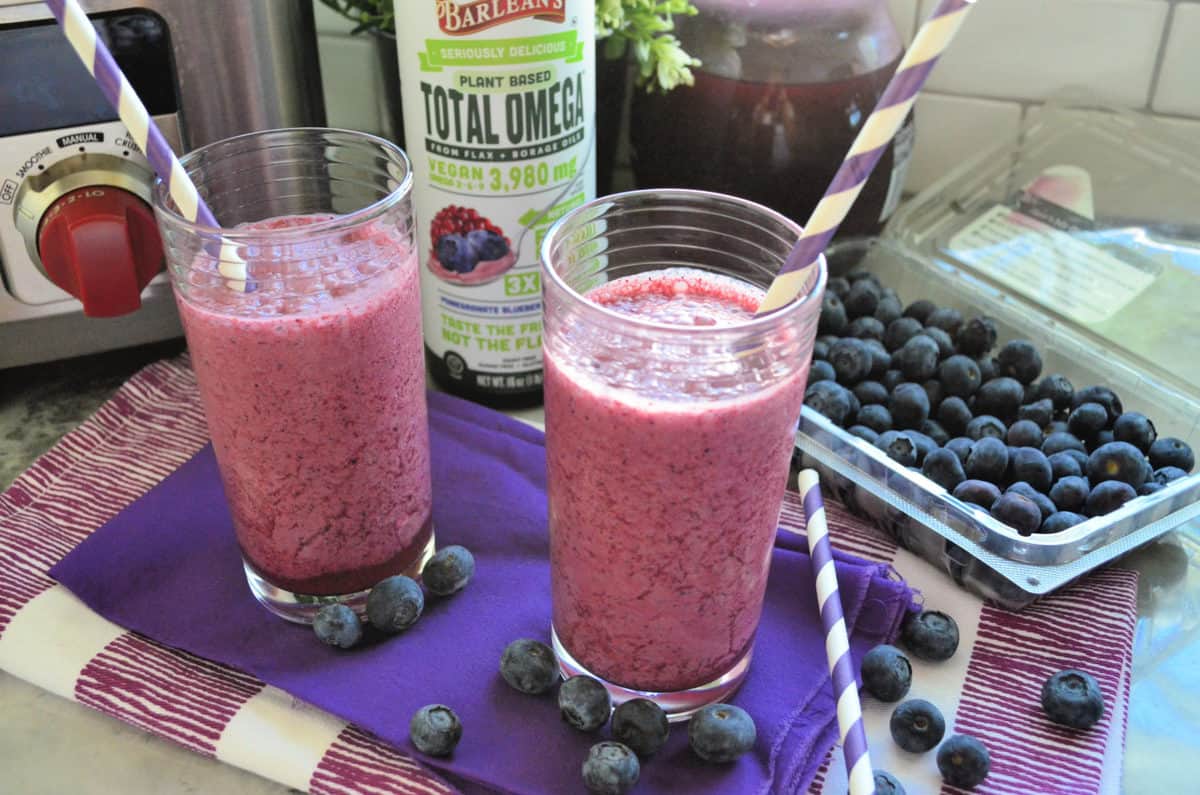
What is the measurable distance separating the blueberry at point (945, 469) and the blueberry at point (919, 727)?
21cm

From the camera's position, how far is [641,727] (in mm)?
697

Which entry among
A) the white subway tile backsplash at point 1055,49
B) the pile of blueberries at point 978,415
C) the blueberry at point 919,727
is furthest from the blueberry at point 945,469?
the white subway tile backsplash at point 1055,49

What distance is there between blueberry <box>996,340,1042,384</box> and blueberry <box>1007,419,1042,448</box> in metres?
0.09

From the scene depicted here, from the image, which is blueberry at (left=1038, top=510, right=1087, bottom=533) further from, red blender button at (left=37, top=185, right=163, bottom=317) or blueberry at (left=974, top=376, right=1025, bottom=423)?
red blender button at (left=37, top=185, right=163, bottom=317)

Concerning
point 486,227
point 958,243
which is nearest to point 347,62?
point 486,227

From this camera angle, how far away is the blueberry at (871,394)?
98cm

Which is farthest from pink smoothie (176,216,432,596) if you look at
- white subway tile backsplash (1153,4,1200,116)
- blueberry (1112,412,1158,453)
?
white subway tile backsplash (1153,4,1200,116)

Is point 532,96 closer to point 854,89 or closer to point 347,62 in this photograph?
point 854,89

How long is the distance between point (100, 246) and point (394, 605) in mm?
343

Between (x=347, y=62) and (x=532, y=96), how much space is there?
1.59 ft

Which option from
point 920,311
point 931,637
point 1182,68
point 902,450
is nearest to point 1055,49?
point 1182,68

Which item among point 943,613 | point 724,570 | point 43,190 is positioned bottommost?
point 943,613

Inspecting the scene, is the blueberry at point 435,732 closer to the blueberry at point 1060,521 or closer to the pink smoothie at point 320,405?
the pink smoothie at point 320,405

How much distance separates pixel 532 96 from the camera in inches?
35.0
